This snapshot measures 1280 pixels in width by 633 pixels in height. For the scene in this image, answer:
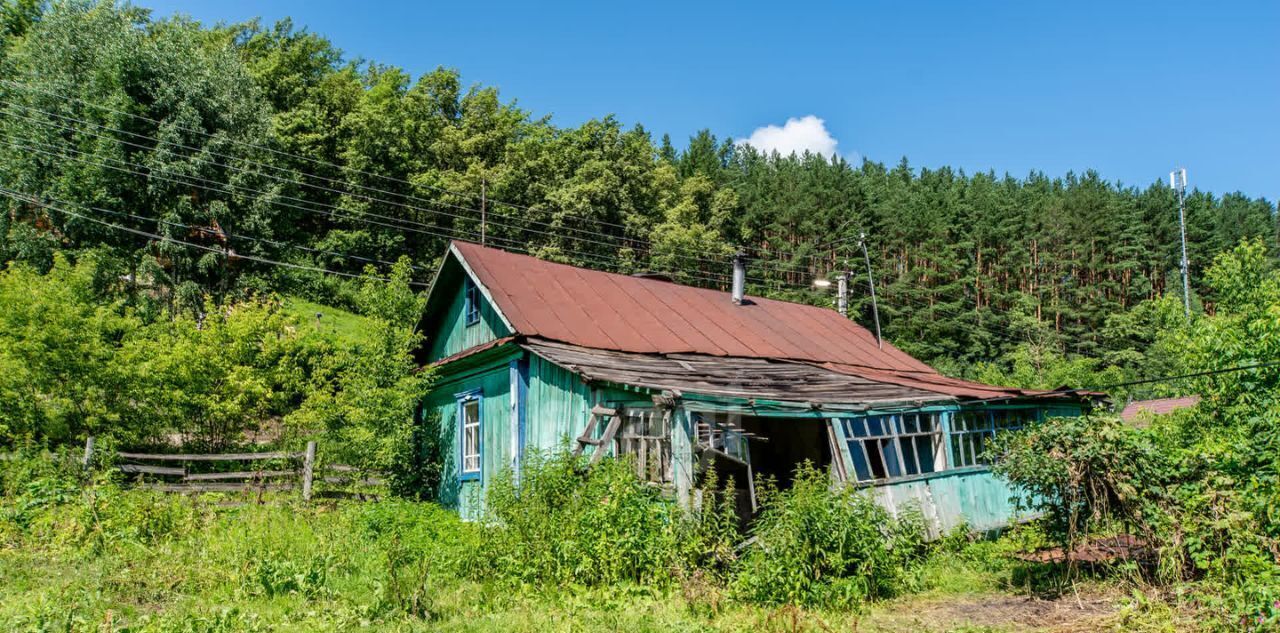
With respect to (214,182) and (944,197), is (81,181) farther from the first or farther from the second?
(944,197)

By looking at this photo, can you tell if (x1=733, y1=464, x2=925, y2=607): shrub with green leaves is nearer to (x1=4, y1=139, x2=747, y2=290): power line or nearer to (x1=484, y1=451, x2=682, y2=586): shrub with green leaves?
(x1=484, y1=451, x2=682, y2=586): shrub with green leaves

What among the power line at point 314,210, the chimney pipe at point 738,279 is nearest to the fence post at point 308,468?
the chimney pipe at point 738,279

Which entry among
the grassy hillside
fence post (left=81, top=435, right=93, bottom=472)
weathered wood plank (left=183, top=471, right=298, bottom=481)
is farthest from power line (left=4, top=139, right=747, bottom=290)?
weathered wood plank (left=183, top=471, right=298, bottom=481)

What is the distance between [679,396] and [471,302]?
823 cm

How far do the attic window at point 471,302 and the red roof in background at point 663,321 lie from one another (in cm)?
63

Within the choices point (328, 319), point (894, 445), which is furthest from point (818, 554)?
point (328, 319)

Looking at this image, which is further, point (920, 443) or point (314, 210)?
point (314, 210)

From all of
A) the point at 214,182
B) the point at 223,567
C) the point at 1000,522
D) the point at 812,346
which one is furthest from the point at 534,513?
the point at 214,182

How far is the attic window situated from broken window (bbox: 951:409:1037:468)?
9.57 meters

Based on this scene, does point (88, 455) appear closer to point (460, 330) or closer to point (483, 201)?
point (460, 330)

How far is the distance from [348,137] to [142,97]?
1563cm

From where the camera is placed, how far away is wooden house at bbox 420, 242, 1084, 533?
10.9 meters

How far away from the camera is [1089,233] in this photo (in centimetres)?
5100

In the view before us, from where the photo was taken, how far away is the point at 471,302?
16.7 metres
